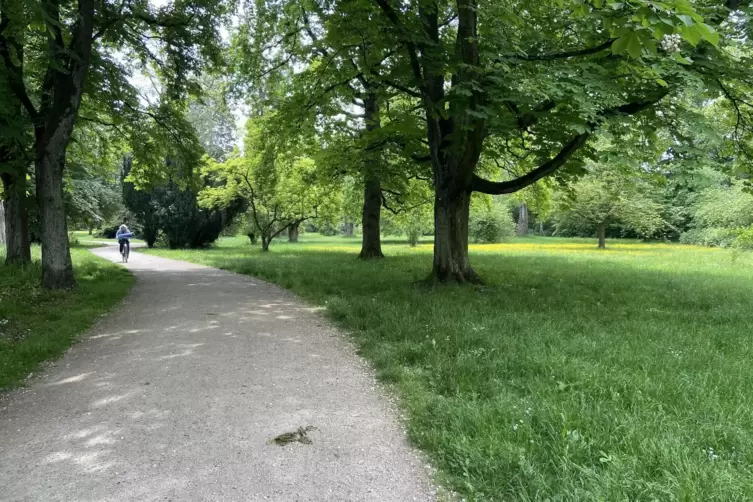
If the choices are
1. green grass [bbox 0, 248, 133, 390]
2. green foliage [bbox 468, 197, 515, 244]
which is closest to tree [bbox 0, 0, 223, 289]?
green grass [bbox 0, 248, 133, 390]

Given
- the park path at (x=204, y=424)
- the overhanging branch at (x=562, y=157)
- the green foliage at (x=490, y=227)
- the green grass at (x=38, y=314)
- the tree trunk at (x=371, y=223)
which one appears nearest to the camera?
the park path at (x=204, y=424)

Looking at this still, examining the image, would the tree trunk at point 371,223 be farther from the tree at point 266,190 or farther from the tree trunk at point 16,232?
the tree trunk at point 16,232

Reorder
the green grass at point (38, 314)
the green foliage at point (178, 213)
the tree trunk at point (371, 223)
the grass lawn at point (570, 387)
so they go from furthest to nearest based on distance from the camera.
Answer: the green foliage at point (178, 213), the tree trunk at point (371, 223), the green grass at point (38, 314), the grass lawn at point (570, 387)

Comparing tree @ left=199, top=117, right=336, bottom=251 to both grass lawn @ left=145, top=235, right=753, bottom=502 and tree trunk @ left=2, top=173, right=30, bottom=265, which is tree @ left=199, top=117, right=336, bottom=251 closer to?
tree trunk @ left=2, top=173, right=30, bottom=265

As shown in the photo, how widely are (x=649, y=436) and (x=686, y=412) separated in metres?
0.71

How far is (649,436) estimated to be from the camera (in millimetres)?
3309

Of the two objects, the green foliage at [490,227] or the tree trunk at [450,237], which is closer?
the tree trunk at [450,237]

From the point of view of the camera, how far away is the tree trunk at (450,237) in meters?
10.7

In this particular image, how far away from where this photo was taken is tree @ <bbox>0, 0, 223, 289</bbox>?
32.8 ft

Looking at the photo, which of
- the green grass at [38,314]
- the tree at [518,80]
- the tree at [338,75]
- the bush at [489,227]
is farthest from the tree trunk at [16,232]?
the bush at [489,227]

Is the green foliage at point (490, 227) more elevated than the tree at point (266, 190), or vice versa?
the tree at point (266, 190)

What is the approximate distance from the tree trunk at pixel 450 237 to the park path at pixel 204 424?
14.4ft

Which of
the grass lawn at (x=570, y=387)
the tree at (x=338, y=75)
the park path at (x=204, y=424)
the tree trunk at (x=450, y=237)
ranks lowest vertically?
the park path at (x=204, y=424)

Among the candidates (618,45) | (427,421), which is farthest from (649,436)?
(618,45)
